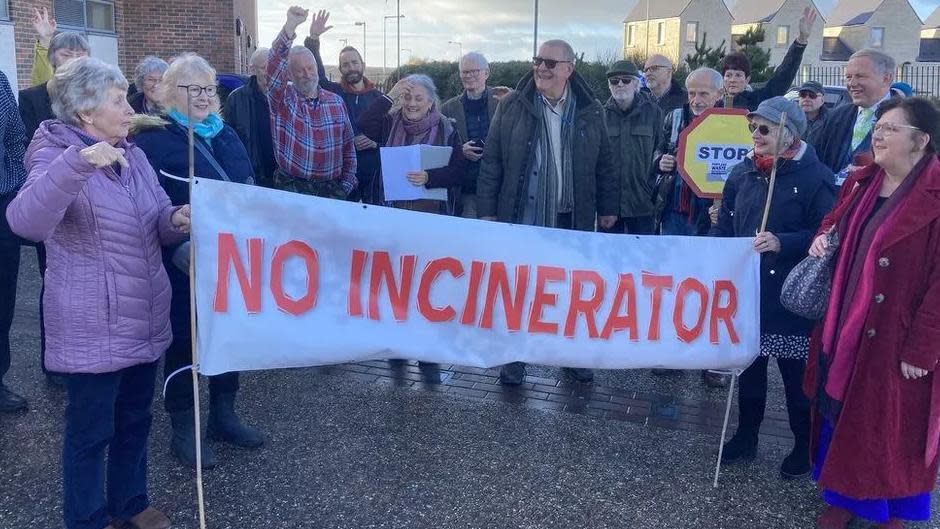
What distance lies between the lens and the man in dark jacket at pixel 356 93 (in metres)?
6.01

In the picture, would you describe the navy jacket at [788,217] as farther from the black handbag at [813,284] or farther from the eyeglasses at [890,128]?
the eyeglasses at [890,128]

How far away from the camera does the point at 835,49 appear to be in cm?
7244

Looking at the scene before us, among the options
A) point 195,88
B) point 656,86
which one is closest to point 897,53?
point 656,86

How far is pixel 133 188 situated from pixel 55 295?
49cm

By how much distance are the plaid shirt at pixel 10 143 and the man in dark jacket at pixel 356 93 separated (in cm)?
202

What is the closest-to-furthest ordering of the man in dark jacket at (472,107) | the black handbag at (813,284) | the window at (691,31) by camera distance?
the black handbag at (813,284), the man in dark jacket at (472,107), the window at (691,31)

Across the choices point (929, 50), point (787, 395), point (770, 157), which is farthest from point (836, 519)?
point (929, 50)

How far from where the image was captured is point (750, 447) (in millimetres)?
4219

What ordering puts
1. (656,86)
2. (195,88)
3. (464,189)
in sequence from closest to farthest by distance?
(195,88), (464,189), (656,86)

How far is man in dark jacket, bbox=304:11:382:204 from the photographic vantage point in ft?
19.7

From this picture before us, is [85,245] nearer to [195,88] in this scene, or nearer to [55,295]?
[55,295]

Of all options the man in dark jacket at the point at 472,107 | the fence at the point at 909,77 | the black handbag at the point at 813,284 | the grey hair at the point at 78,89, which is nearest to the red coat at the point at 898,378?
the black handbag at the point at 813,284

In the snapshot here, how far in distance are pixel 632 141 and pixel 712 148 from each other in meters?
1.07

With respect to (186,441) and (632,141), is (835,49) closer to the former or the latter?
(632,141)
